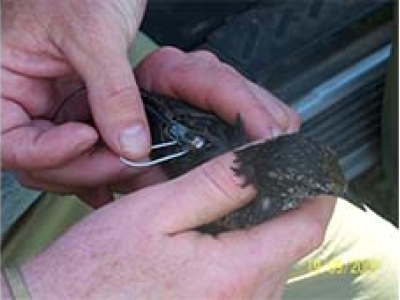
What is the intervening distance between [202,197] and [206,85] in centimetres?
17

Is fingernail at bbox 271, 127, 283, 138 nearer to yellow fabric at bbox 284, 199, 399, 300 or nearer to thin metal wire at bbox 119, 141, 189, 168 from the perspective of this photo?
thin metal wire at bbox 119, 141, 189, 168

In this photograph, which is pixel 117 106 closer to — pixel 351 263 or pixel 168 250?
pixel 168 250

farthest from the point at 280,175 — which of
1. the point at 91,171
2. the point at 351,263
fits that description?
the point at 351,263

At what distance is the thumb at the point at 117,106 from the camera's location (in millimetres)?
890

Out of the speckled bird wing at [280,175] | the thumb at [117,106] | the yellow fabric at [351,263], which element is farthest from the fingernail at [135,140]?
the yellow fabric at [351,263]

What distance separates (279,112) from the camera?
36.8 inches

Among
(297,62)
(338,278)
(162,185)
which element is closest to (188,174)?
(162,185)

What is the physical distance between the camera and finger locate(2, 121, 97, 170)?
0.90 m

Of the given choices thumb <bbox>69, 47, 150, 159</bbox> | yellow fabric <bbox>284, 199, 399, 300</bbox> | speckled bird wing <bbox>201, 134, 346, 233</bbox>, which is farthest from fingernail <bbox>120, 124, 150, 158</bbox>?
yellow fabric <bbox>284, 199, 399, 300</bbox>

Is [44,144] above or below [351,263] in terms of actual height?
above

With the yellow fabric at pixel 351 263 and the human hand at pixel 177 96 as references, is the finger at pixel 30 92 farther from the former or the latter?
the yellow fabric at pixel 351 263

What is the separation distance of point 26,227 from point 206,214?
15.4 inches

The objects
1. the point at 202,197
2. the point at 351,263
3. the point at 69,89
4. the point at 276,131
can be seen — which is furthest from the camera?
the point at 351,263

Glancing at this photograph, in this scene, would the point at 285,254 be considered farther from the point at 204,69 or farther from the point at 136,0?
the point at 136,0
